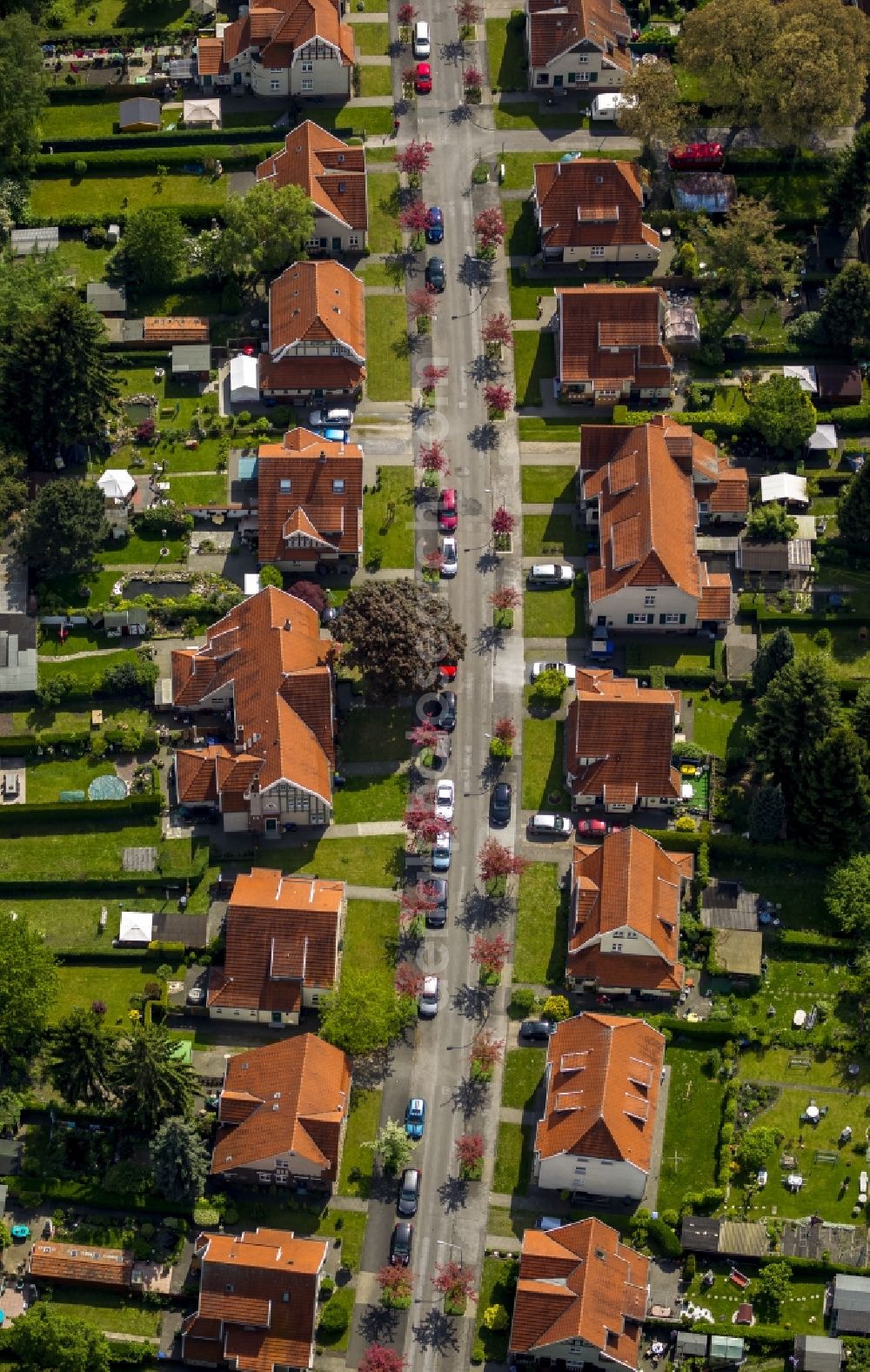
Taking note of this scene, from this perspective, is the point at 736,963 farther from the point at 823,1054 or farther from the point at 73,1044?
the point at 73,1044

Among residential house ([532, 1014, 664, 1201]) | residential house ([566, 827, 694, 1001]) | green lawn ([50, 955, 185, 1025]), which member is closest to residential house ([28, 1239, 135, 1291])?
green lawn ([50, 955, 185, 1025])

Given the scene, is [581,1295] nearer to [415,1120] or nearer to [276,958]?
[415,1120]

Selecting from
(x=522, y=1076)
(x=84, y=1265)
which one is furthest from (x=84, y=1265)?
(x=522, y=1076)

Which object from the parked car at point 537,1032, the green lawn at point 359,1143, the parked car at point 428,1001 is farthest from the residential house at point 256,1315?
the parked car at point 537,1032

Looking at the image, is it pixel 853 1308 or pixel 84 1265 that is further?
pixel 84 1265

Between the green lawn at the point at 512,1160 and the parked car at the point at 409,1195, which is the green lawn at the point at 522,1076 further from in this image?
the parked car at the point at 409,1195

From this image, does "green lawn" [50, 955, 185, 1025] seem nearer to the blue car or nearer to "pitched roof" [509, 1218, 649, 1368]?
the blue car
